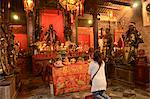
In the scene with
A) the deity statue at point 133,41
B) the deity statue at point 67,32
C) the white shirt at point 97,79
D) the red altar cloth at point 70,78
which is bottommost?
the red altar cloth at point 70,78

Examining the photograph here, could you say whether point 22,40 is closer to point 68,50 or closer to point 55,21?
point 55,21

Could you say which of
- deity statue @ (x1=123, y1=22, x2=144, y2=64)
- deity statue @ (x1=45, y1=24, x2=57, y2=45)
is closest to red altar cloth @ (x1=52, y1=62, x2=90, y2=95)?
deity statue @ (x1=123, y1=22, x2=144, y2=64)

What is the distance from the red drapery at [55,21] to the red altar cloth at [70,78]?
7137 mm

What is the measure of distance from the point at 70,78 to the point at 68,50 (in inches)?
208

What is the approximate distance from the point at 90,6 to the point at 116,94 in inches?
195

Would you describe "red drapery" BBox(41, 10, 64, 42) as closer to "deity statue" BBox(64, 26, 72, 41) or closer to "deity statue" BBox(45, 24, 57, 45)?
"deity statue" BBox(64, 26, 72, 41)

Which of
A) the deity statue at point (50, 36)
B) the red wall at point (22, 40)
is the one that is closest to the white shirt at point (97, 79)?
the deity statue at point (50, 36)

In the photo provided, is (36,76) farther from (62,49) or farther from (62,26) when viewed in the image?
(62,26)

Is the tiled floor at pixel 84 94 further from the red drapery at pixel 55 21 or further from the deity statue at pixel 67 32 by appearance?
the red drapery at pixel 55 21

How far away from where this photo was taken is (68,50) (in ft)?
39.3

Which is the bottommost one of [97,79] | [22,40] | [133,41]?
[97,79]

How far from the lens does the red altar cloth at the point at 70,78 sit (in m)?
6.60

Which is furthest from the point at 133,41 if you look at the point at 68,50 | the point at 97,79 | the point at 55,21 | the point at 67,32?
the point at 55,21

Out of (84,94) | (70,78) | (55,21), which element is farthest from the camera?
(55,21)
